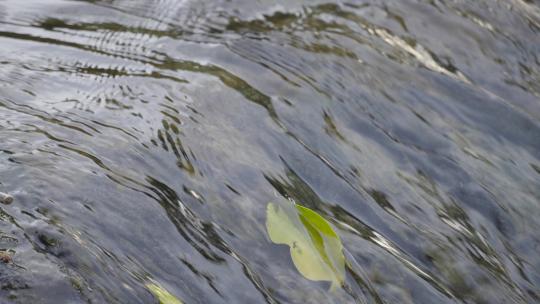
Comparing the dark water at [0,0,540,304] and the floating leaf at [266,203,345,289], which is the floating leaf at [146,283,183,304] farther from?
the floating leaf at [266,203,345,289]

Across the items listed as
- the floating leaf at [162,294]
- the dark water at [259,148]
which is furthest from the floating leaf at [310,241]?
the floating leaf at [162,294]

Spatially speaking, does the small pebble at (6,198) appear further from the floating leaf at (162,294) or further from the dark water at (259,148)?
the floating leaf at (162,294)

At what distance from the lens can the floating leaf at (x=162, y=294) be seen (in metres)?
2.11

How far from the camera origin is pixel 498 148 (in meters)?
3.78

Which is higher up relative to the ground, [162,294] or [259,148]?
[259,148]

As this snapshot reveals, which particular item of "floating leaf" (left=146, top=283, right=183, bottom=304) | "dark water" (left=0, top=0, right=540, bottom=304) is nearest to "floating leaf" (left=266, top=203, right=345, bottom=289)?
"dark water" (left=0, top=0, right=540, bottom=304)

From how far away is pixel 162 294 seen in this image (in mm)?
2129

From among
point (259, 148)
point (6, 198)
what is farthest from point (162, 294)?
point (259, 148)

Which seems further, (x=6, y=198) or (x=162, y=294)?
(x=6, y=198)

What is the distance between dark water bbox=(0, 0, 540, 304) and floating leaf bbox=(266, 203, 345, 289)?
38mm

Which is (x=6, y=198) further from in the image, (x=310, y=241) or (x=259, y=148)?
(x=259, y=148)

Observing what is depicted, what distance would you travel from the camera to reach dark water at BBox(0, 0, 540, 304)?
233cm

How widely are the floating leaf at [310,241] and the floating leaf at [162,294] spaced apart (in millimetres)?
487

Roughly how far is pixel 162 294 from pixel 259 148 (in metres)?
1.04
